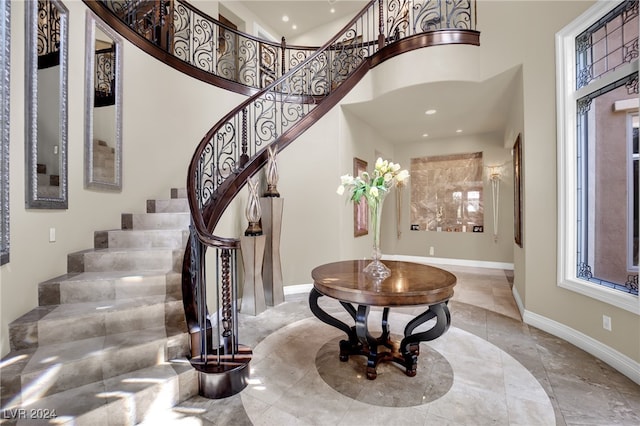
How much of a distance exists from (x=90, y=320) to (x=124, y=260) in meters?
0.76

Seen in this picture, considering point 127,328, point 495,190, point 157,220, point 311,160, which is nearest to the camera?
point 127,328

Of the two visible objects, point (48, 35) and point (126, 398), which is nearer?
point (126, 398)

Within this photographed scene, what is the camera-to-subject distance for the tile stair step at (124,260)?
258cm

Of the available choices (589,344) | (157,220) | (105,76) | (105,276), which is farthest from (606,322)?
(105,76)

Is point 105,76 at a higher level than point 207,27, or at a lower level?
lower

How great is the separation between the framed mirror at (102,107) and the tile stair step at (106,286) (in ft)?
3.50

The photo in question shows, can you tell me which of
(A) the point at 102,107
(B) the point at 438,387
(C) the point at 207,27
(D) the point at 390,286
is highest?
(C) the point at 207,27

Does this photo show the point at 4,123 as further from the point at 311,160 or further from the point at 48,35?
the point at 311,160

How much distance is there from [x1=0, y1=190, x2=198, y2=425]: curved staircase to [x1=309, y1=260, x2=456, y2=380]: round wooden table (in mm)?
1181

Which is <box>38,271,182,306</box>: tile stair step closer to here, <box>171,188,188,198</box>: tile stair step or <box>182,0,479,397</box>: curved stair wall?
<box>182,0,479,397</box>: curved stair wall

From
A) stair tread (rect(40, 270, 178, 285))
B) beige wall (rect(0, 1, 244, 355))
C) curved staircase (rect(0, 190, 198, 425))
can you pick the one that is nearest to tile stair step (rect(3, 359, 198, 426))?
curved staircase (rect(0, 190, 198, 425))

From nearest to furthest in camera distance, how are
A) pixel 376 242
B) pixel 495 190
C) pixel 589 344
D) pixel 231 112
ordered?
1. pixel 376 242
2. pixel 589 344
3. pixel 231 112
4. pixel 495 190

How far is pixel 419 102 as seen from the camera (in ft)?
14.1

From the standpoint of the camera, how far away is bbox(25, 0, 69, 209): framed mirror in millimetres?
2146
